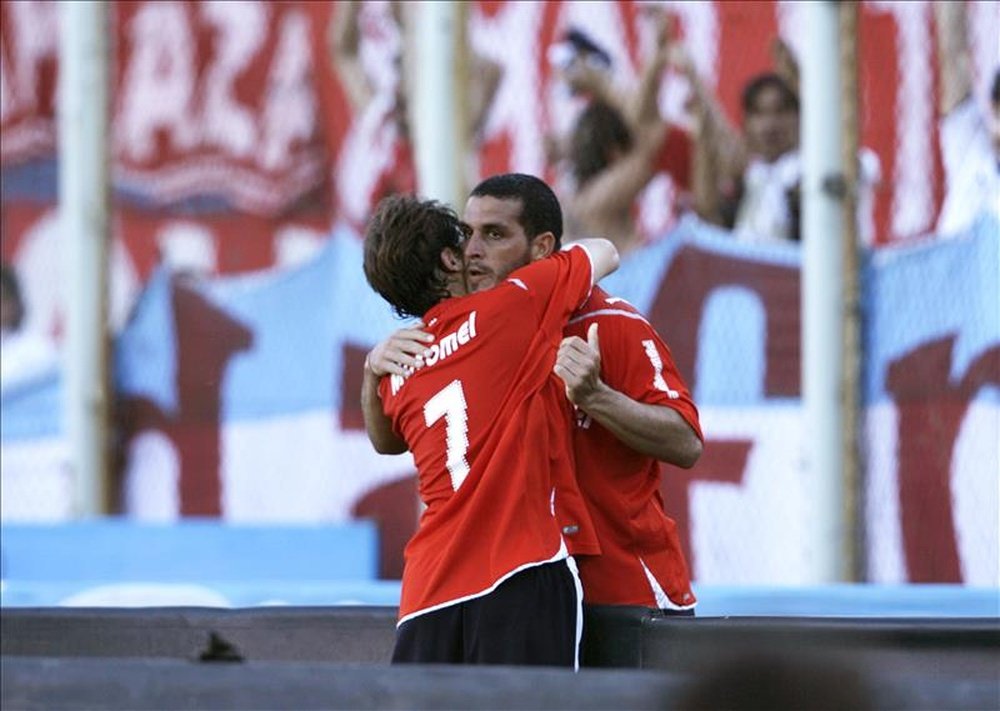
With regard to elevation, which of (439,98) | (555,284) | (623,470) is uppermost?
(439,98)

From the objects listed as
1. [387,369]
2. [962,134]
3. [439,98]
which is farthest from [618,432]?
[439,98]

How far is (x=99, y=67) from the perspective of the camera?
32.6 feet

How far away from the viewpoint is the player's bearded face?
4.34m

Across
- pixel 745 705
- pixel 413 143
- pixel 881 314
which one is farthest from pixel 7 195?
pixel 745 705

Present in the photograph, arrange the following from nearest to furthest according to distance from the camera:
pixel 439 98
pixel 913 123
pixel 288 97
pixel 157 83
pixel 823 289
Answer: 1. pixel 823 289
2. pixel 913 123
3. pixel 439 98
4. pixel 288 97
5. pixel 157 83

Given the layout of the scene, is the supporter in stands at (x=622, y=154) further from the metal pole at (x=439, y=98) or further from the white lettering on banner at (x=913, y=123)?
the white lettering on banner at (x=913, y=123)

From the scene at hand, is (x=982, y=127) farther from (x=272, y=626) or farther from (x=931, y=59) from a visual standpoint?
(x=272, y=626)

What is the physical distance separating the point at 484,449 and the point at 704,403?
197 inches

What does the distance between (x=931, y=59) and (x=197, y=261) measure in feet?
13.0

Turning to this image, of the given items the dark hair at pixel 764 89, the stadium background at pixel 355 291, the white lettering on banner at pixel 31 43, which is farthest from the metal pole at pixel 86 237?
the dark hair at pixel 764 89

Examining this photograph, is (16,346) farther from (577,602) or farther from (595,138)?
(577,602)

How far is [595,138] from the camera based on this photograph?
30.3 ft

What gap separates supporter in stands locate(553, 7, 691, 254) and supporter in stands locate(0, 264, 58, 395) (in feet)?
9.82

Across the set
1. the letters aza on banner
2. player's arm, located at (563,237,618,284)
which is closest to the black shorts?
player's arm, located at (563,237,618,284)
